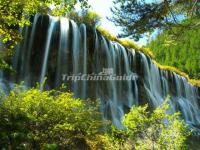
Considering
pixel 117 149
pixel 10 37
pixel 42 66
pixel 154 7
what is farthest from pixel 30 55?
pixel 117 149

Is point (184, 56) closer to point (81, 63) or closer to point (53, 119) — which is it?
point (81, 63)

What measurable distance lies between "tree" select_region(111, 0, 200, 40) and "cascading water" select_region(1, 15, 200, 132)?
32.9 ft

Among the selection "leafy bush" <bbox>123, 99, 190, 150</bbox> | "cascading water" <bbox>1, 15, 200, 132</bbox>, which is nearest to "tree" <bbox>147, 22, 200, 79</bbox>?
"cascading water" <bbox>1, 15, 200, 132</bbox>

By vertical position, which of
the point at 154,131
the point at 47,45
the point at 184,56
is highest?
the point at 184,56

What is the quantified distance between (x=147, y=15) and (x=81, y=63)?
12.1 meters

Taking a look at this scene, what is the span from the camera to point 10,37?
13062mm

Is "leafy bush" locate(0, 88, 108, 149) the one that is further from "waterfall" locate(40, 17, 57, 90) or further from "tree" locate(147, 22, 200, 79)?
"tree" locate(147, 22, 200, 79)

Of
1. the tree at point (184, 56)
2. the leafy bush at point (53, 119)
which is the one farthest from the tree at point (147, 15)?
the tree at point (184, 56)

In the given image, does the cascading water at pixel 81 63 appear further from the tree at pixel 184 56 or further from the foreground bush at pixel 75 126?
the tree at pixel 184 56

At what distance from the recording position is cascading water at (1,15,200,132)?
22.7 meters

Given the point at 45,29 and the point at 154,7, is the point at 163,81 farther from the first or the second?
the point at 154,7

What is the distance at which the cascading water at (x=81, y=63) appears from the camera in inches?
892

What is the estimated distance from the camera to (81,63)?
79.9 ft

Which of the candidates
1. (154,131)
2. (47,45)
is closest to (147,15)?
(154,131)
